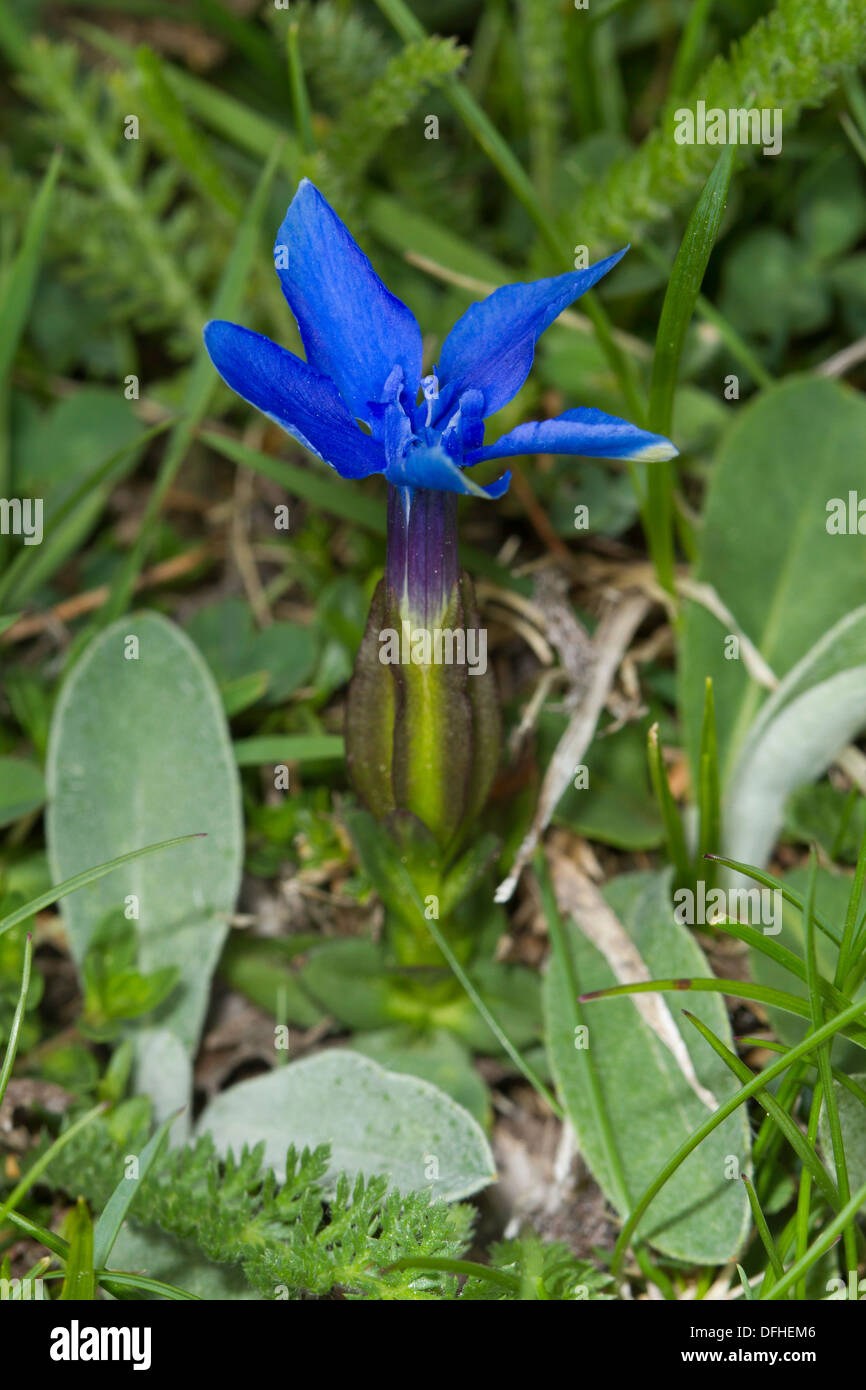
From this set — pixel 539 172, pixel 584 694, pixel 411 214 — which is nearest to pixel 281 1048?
pixel 584 694

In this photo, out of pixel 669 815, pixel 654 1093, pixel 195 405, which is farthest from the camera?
pixel 195 405

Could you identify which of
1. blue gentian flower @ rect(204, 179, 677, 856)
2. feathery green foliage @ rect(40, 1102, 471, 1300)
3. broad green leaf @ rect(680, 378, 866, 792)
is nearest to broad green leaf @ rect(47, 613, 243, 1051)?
feathery green foliage @ rect(40, 1102, 471, 1300)

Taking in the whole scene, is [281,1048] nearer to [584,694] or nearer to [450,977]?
[450,977]

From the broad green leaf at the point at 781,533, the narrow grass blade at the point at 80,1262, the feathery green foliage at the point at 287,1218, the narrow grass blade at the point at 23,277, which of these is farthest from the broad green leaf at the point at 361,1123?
the narrow grass blade at the point at 23,277

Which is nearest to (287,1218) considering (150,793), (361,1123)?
(361,1123)

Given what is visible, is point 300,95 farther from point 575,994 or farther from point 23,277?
point 575,994

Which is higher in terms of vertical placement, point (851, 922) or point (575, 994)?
point (851, 922)
